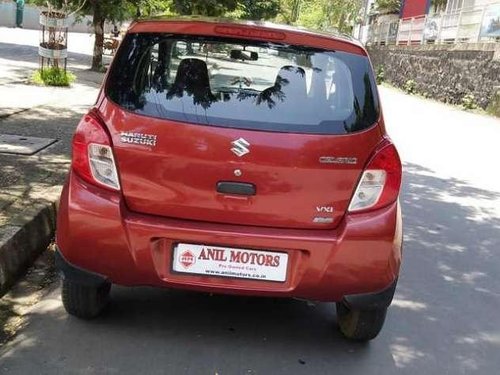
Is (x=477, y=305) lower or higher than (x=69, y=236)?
lower

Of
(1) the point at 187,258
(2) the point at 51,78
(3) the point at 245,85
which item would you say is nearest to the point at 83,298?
(1) the point at 187,258

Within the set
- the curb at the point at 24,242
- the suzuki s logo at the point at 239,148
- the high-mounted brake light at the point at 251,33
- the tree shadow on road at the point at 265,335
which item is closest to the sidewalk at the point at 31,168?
the curb at the point at 24,242

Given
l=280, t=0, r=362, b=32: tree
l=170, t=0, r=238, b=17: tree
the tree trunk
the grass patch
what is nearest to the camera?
l=170, t=0, r=238, b=17: tree

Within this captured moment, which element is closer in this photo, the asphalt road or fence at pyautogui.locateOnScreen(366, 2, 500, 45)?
the asphalt road

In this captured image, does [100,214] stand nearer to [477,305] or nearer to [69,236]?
[69,236]

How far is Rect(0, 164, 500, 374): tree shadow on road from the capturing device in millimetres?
3445

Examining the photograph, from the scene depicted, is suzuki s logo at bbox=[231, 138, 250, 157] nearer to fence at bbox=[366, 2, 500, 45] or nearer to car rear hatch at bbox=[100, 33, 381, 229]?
car rear hatch at bbox=[100, 33, 381, 229]

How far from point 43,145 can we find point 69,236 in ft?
13.6

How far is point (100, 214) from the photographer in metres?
3.31

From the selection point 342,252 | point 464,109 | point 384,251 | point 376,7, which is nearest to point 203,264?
point 342,252

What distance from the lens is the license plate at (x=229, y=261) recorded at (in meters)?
3.31

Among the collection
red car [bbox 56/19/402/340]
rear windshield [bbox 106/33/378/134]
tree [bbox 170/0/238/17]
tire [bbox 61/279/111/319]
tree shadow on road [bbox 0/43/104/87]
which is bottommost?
tree shadow on road [bbox 0/43/104/87]

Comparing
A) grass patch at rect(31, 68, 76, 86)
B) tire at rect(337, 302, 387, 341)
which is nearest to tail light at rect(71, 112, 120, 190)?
tire at rect(337, 302, 387, 341)

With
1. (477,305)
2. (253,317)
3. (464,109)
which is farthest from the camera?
(464,109)
